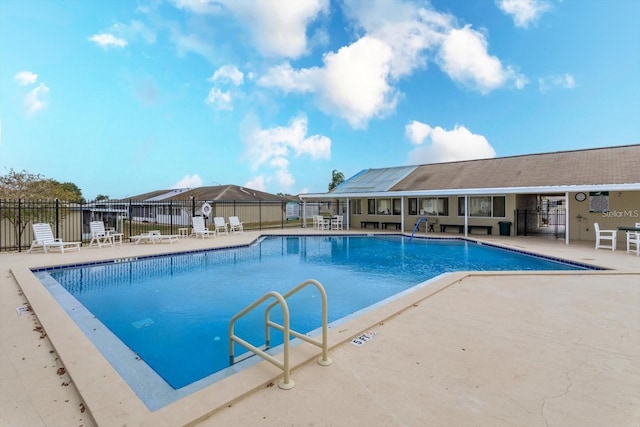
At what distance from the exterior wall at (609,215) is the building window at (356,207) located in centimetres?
1049

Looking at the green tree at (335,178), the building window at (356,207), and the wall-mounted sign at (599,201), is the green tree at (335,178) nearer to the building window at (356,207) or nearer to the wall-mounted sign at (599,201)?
the building window at (356,207)

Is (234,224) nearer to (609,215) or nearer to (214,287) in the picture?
(214,287)

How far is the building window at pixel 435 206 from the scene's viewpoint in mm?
17344

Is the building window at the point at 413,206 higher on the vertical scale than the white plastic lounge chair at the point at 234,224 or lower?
higher

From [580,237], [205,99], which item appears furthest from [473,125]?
[205,99]

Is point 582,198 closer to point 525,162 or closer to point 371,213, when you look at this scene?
point 525,162

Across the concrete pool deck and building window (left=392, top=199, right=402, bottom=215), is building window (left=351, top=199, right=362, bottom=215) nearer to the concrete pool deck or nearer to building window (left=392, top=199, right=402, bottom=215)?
building window (left=392, top=199, right=402, bottom=215)

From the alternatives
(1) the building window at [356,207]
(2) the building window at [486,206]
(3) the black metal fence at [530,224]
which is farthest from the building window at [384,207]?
(3) the black metal fence at [530,224]

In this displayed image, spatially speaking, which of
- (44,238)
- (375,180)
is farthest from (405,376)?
(375,180)

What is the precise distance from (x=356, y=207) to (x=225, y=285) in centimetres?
1440

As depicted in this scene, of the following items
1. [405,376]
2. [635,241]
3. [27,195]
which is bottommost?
[405,376]

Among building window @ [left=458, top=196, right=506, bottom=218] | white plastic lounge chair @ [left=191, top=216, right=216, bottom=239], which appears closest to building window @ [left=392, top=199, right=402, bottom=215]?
building window @ [left=458, top=196, right=506, bottom=218]

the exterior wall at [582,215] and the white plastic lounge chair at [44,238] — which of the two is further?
the exterior wall at [582,215]

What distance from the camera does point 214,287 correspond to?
7262 mm
